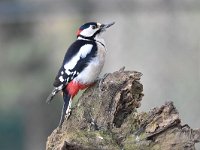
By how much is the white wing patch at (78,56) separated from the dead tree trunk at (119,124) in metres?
0.89

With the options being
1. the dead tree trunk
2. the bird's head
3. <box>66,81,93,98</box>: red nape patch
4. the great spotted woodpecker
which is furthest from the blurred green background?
the dead tree trunk

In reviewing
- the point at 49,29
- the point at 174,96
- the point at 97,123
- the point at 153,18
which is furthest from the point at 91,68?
the point at 49,29

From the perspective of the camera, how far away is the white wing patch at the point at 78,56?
5469 mm

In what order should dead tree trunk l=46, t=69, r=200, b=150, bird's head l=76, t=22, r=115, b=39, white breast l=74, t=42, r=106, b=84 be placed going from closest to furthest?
dead tree trunk l=46, t=69, r=200, b=150 → white breast l=74, t=42, r=106, b=84 → bird's head l=76, t=22, r=115, b=39

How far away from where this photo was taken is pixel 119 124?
4.27 meters

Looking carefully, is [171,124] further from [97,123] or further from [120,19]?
[120,19]

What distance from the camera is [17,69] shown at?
429 inches

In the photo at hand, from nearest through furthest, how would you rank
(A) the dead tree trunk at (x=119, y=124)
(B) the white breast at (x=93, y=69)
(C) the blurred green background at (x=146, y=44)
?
(A) the dead tree trunk at (x=119, y=124)
(B) the white breast at (x=93, y=69)
(C) the blurred green background at (x=146, y=44)

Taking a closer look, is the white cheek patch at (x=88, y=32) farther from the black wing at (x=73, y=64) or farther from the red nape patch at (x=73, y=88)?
the red nape patch at (x=73, y=88)

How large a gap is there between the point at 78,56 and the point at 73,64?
0.07 meters

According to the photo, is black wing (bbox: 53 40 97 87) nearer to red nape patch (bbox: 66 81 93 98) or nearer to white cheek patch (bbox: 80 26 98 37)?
red nape patch (bbox: 66 81 93 98)

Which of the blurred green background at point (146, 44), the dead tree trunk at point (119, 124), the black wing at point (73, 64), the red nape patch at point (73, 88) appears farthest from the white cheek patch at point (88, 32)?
the blurred green background at point (146, 44)

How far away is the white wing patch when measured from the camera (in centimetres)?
547

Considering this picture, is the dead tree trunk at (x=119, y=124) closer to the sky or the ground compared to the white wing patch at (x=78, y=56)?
closer to the ground
